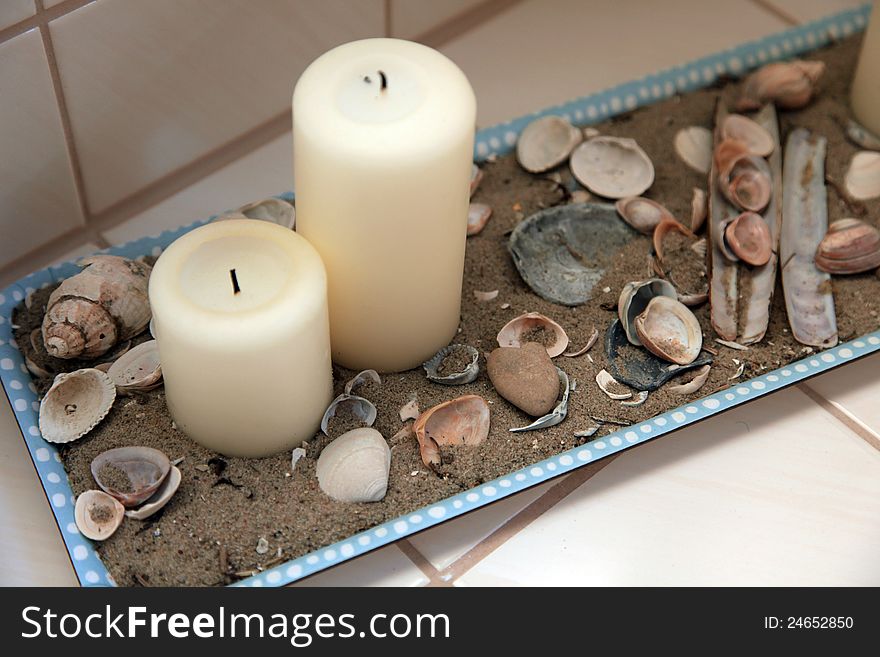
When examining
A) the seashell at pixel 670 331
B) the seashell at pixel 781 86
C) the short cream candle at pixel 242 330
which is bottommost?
the seashell at pixel 670 331

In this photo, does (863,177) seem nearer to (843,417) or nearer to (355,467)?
(843,417)

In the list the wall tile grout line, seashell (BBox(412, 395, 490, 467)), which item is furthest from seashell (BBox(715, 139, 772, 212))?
seashell (BBox(412, 395, 490, 467))

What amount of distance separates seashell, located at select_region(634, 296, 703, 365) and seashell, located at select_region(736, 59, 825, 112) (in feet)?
0.67

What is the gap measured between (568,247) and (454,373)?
119mm

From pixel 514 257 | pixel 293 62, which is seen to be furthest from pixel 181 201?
pixel 514 257

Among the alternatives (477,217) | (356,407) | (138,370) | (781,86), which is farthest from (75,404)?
(781,86)

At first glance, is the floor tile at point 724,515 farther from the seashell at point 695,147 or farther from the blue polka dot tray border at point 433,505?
the seashell at point 695,147

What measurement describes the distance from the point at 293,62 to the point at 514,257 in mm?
204

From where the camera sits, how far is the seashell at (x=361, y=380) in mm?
572

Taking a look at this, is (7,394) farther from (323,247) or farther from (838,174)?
(838,174)

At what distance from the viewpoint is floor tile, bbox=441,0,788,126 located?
78cm

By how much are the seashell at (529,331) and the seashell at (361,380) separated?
0.07 m

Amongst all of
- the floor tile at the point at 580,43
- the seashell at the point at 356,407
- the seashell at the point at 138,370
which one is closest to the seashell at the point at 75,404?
the seashell at the point at 138,370

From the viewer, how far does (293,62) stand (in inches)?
28.1
